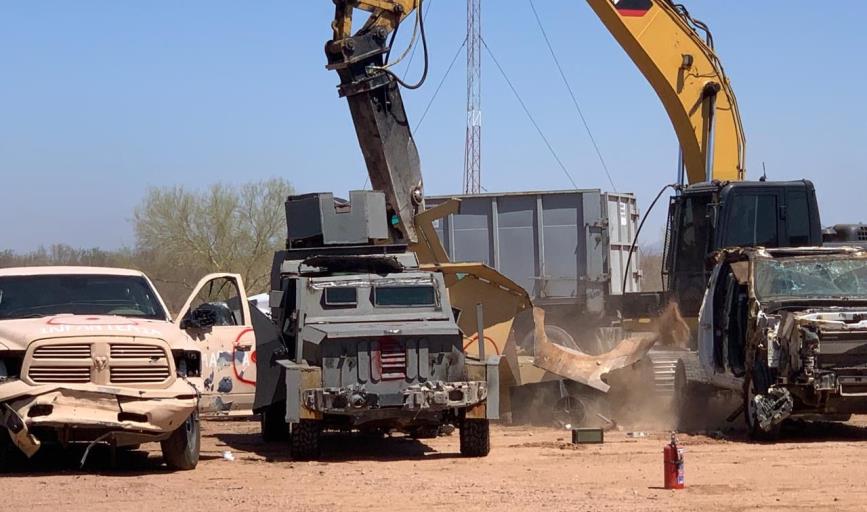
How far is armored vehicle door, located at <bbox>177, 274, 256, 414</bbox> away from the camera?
44.4 ft

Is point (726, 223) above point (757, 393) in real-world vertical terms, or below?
above

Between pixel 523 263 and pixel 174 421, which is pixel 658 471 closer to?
pixel 174 421

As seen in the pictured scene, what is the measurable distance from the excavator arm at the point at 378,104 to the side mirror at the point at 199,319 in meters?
4.26

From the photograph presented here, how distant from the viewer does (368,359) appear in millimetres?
13352

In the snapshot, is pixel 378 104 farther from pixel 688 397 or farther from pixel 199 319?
pixel 688 397

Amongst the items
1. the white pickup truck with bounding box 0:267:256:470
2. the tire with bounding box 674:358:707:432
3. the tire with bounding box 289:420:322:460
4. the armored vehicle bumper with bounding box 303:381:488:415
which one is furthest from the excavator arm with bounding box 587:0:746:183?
the white pickup truck with bounding box 0:267:256:470

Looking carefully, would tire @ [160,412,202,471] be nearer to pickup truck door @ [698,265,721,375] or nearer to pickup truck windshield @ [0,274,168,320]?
pickup truck windshield @ [0,274,168,320]

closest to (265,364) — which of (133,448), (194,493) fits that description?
(133,448)

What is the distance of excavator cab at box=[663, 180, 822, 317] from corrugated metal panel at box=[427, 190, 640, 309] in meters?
4.01

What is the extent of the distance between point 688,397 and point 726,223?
2375 mm

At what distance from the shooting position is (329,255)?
53.5 feet

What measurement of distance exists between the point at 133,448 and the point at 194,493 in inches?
150

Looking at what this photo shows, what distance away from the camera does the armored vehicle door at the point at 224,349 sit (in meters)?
13.5

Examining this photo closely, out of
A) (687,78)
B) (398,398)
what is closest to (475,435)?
(398,398)
